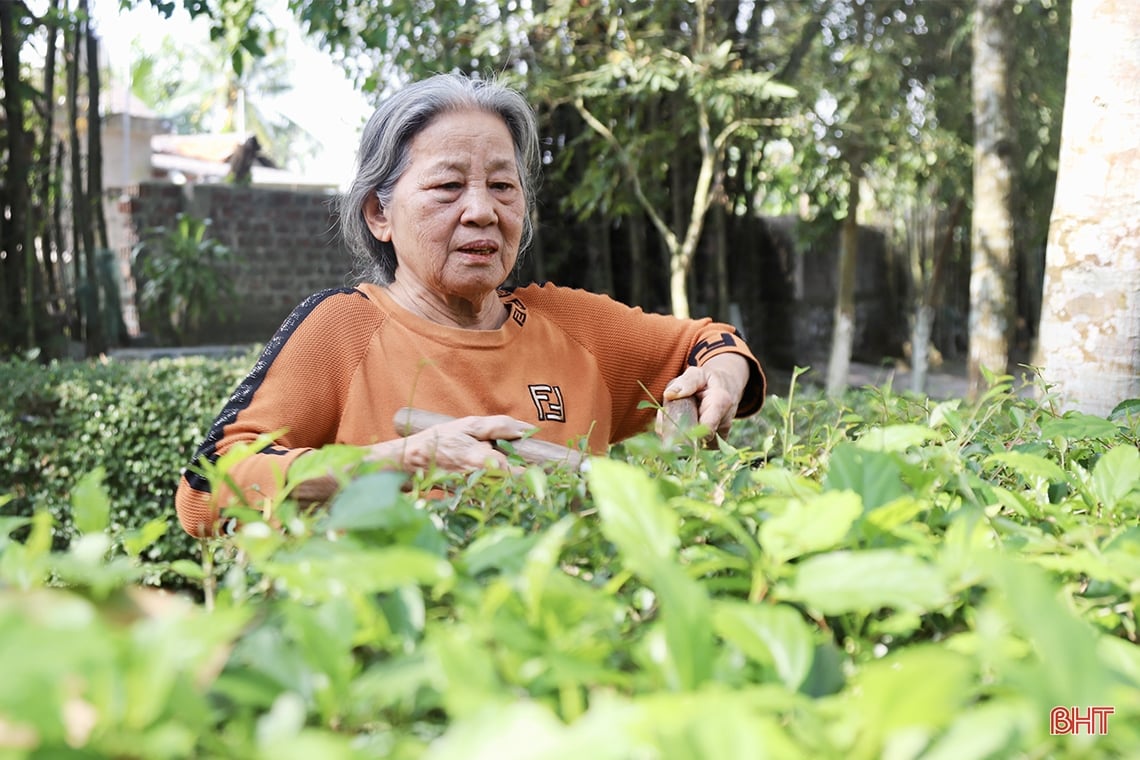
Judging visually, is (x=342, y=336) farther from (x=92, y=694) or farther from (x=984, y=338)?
(x=984, y=338)

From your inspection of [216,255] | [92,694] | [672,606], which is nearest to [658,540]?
[672,606]

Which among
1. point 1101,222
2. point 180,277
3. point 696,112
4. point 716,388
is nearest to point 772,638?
point 716,388

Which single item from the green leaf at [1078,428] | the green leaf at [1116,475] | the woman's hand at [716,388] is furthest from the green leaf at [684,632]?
the woman's hand at [716,388]

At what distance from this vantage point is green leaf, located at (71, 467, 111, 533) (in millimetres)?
788

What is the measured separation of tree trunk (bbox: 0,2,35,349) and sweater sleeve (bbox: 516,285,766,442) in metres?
6.79

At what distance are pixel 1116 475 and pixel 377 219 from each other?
1.88 m

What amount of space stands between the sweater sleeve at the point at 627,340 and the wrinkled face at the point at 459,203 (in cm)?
28

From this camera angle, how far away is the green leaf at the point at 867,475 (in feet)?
2.62

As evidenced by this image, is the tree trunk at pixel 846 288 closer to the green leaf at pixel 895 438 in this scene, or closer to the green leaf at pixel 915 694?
the green leaf at pixel 895 438

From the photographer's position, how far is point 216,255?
1011 centimetres

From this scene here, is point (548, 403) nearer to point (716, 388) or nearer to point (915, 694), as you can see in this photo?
point (716, 388)

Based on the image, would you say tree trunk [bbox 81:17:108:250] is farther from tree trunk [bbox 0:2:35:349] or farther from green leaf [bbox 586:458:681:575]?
green leaf [bbox 586:458:681:575]

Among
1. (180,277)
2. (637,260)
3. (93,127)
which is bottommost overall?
(180,277)

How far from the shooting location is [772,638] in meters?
0.58
